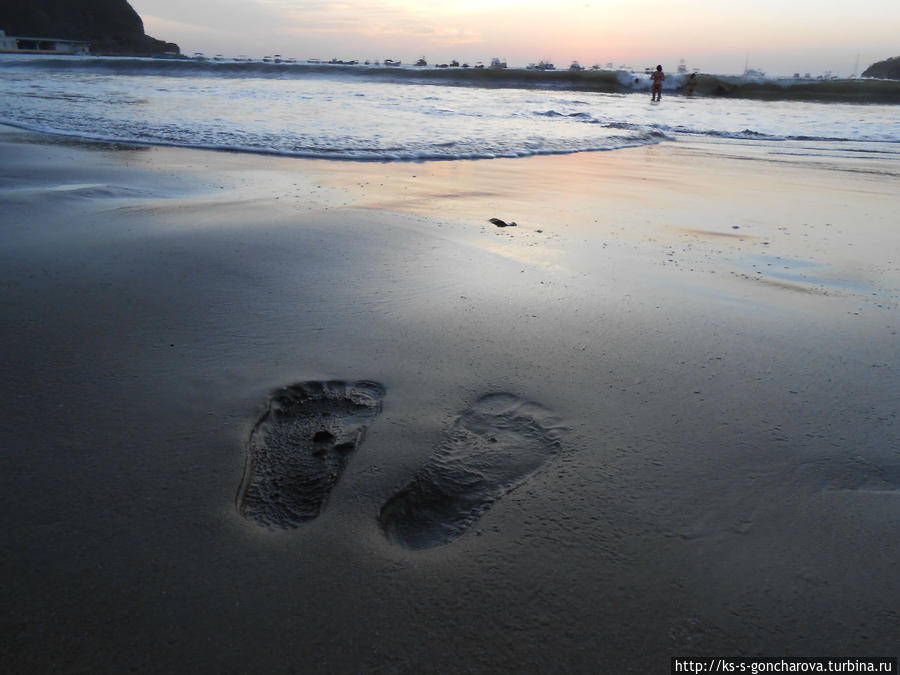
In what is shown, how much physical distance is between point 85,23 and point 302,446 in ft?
395

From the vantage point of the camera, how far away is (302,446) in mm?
1566

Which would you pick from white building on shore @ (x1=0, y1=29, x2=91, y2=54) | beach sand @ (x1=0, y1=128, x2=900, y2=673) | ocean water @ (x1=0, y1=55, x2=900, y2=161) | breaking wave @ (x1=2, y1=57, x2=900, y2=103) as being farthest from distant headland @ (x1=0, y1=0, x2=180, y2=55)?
beach sand @ (x1=0, y1=128, x2=900, y2=673)

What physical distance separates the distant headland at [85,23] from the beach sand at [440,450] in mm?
103695

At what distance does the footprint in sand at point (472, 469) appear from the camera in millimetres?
1329

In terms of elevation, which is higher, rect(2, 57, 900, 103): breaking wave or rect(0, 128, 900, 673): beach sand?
rect(2, 57, 900, 103): breaking wave

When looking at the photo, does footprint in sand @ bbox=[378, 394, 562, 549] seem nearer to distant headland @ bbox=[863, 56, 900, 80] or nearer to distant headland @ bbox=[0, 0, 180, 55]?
distant headland @ bbox=[863, 56, 900, 80]

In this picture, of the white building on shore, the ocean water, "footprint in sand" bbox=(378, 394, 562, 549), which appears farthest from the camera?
the white building on shore

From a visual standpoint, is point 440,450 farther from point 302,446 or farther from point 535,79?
point 535,79

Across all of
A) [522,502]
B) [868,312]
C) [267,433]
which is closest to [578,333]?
[522,502]

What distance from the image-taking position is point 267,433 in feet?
5.31

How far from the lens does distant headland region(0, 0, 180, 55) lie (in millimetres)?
83188

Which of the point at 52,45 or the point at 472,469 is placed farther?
the point at 52,45

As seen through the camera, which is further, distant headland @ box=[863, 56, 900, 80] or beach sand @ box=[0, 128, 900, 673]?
distant headland @ box=[863, 56, 900, 80]

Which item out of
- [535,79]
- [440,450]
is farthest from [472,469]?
[535,79]
